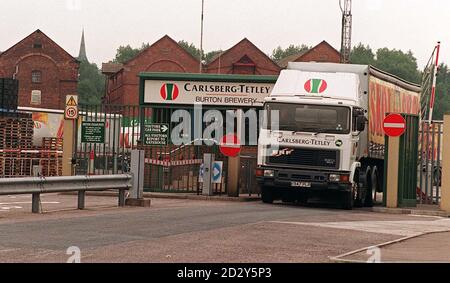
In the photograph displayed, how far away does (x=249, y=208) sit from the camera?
24203mm

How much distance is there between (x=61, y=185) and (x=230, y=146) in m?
9.08

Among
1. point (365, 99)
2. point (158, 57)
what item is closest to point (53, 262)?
point (365, 99)

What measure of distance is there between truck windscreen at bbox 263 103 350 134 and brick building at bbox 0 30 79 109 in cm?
6971

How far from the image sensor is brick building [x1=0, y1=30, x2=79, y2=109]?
93.9 m

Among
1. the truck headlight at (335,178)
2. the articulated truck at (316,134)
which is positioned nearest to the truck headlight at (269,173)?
the articulated truck at (316,134)

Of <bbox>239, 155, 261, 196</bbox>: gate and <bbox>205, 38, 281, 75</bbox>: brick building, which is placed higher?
<bbox>205, 38, 281, 75</bbox>: brick building

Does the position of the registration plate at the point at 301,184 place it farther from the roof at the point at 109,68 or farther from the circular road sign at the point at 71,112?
the roof at the point at 109,68

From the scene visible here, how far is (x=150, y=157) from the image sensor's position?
31.1 m

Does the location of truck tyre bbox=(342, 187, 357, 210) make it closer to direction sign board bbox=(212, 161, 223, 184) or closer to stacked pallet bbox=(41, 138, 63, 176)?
direction sign board bbox=(212, 161, 223, 184)

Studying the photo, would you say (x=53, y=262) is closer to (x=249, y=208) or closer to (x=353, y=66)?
(x=249, y=208)

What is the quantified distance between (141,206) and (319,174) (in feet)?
17.4

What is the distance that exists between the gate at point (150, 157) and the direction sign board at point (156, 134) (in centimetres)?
24

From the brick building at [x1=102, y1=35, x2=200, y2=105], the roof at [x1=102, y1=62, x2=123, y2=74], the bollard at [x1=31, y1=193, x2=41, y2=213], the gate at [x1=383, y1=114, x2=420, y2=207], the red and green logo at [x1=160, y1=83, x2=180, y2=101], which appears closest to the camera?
the bollard at [x1=31, y1=193, x2=41, y2=213]

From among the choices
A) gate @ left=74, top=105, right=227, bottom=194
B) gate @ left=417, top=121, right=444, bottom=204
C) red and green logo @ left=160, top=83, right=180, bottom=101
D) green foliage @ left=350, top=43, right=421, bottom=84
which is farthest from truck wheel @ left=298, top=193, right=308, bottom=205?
green foliage @ left=350, top=43, right=421, bottom=84
